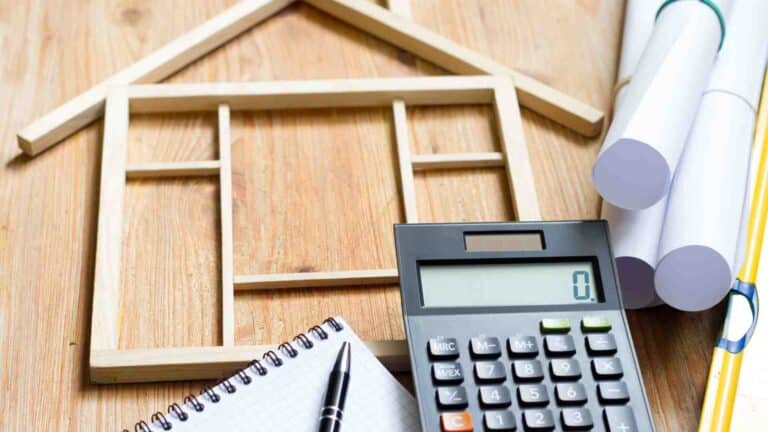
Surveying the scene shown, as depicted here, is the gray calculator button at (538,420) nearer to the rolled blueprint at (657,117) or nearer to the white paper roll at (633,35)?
the rolled blueprint at (657,117)

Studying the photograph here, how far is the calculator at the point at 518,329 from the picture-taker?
0.58m

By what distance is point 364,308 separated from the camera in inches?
26.9

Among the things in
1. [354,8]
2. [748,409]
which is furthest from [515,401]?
[354,8]

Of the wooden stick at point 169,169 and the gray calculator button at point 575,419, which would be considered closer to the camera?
the gray calculator button at point 575,419

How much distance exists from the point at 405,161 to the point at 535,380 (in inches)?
8.9

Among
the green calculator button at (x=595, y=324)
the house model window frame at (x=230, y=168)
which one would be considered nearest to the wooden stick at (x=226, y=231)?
the house model window frame at (x=230, y=168)

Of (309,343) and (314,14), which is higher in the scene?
(314,14)

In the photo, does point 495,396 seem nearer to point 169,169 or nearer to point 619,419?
point 619,419

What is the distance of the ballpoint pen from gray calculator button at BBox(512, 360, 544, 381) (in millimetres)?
101

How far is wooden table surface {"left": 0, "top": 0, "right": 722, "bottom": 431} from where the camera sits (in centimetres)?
66

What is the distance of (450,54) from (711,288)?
0.30 meters

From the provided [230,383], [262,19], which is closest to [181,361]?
[230,383]

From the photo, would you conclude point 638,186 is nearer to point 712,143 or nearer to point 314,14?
Answer: point 712,143

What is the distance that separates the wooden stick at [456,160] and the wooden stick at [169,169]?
152mm
